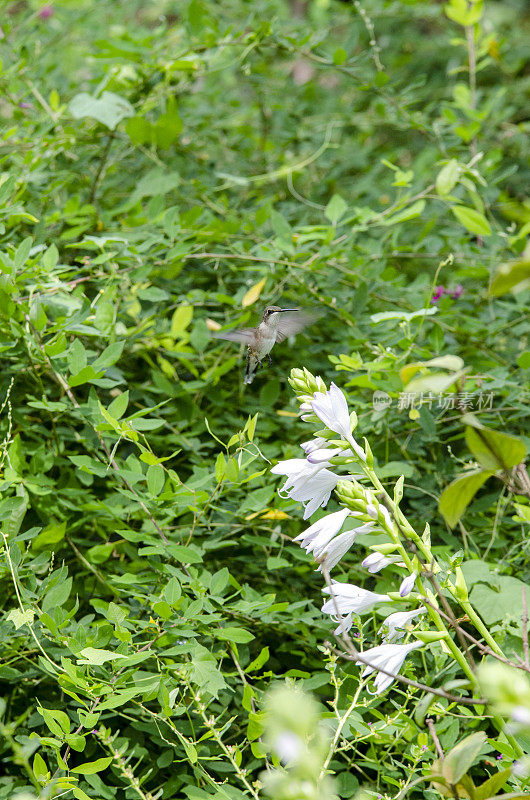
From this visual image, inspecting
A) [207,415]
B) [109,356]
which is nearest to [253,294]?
[207,415]

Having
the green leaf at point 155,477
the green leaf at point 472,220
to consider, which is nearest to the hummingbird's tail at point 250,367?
the green leaf at point 155,477

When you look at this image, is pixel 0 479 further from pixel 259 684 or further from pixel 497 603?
pixel 497 603

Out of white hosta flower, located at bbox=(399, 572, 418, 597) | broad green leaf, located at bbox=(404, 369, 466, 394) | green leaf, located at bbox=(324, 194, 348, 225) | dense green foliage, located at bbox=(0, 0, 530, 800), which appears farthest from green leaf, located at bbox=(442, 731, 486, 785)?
green leaf, located at bbox=(324, 194, 348, 225)

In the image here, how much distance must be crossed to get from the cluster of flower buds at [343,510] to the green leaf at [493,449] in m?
0.15

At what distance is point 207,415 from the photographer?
1708mm

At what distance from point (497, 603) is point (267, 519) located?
0.42m

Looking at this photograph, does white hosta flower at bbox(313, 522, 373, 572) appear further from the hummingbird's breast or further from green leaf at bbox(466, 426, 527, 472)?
the hummingbird's breast

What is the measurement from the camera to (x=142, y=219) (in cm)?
191

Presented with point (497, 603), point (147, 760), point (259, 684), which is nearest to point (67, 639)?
point (147, 760)

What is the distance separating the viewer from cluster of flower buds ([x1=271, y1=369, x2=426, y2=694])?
89cm

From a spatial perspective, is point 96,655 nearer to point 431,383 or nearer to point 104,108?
point 431,383

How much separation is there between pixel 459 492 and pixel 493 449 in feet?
0.18

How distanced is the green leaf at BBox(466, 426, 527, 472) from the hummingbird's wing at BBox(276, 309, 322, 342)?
84cm

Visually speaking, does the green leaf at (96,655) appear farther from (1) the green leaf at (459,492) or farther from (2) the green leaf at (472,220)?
(2) the green leaf at (472,220)
